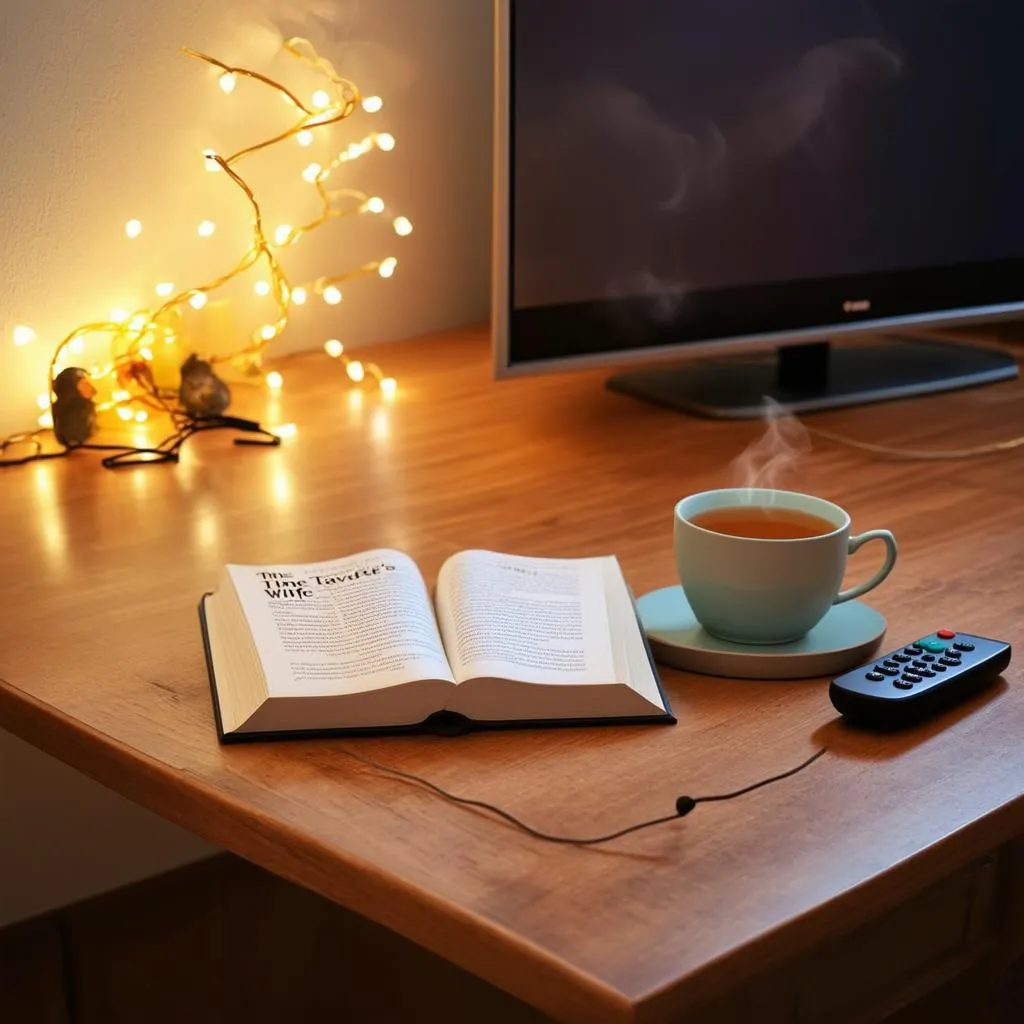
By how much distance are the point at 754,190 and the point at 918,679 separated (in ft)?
2.70

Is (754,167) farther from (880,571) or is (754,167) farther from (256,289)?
(880,571)

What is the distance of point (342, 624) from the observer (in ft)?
2.96

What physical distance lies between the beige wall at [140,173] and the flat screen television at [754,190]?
381 mm

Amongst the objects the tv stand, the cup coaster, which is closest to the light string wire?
the tv stand

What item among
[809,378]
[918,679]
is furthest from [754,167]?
[918,679]

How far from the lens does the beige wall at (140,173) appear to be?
4.75 ft

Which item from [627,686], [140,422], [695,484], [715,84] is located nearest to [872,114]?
[715,84]

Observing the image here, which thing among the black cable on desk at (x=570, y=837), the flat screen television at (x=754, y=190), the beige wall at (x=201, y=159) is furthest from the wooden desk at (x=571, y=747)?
the beige wall at (x=201, y=159)

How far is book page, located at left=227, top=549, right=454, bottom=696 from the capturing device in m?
0.84

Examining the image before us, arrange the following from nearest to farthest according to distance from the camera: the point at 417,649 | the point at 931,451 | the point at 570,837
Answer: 1. the point at 570,837
2. the point at 417,649
3. the point at 931,451

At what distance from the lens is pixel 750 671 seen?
0.93 meters

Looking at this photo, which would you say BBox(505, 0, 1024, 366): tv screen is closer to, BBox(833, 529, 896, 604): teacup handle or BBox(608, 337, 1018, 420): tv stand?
BBox(608, 337, 1018, 420): tv stand

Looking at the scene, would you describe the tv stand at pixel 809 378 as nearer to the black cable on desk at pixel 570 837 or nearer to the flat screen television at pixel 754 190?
the flat screen television at pixel 754 190

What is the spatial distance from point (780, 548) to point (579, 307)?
0.65 m
